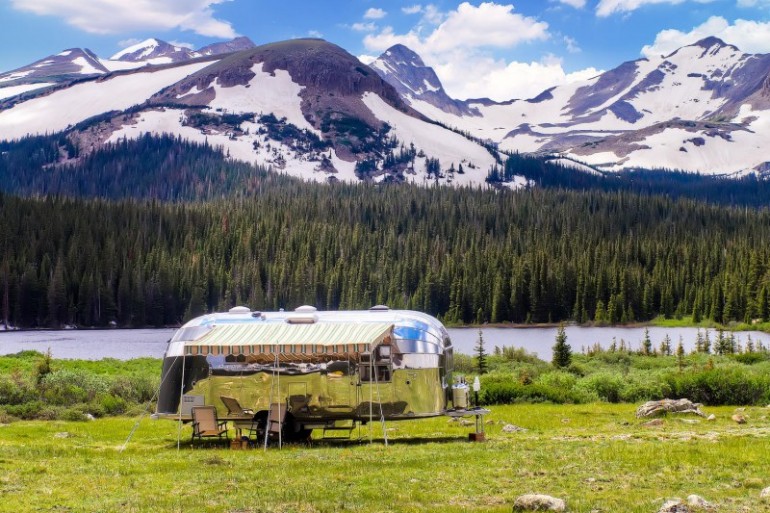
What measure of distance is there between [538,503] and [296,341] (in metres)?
12.1

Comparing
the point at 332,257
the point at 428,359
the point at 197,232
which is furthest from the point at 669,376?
the point at 197,232

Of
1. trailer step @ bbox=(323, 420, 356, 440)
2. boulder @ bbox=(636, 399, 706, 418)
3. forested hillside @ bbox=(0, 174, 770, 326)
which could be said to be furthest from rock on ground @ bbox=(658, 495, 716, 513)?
forested hillside @ bbox=(0, 174, 770, 326)

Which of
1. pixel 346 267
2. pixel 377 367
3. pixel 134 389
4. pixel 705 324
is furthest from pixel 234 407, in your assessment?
pixel 346 267

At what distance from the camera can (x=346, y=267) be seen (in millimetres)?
157875

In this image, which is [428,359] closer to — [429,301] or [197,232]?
[429,301]

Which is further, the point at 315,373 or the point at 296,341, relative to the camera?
the point at 315,373

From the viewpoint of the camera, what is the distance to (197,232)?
168375 millimetres

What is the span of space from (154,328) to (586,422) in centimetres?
11744

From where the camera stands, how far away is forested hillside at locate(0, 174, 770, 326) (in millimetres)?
136625

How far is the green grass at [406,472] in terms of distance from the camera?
17.1 metres

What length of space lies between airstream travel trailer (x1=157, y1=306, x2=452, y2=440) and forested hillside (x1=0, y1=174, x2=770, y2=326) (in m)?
108

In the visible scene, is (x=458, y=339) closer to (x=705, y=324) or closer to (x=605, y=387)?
(x=705, y=324)

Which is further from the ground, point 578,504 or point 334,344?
point 334,344

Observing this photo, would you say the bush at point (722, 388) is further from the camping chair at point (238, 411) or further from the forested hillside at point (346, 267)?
the forested hillside at point (346, 267)
